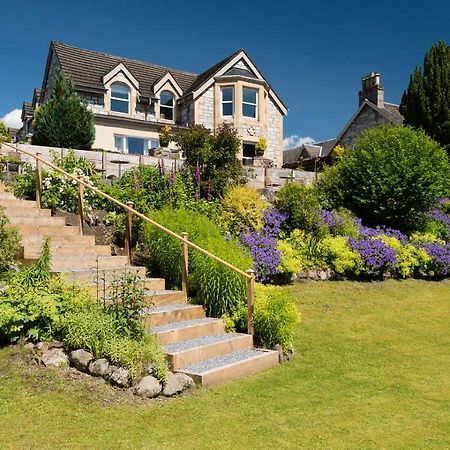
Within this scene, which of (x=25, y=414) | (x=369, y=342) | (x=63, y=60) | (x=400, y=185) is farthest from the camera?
(x=63, y=60)

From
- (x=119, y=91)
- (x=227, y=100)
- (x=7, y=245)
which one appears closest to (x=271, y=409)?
(x=7, y=245)

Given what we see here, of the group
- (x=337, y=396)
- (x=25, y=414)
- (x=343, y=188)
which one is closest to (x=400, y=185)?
(x=343, y=188)

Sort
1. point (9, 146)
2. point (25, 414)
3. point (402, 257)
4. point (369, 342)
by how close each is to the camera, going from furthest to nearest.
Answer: point (402, 257)
point (9, 146)
point (369, 342)
point (25, 414)

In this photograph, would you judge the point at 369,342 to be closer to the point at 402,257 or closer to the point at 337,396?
the point at 337,396

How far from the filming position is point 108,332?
252 inches

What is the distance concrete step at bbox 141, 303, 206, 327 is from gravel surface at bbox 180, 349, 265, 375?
0.97m

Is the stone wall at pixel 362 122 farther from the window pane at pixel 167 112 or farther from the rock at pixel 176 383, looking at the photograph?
the rock at pixel 176 383

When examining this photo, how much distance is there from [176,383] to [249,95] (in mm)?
25590

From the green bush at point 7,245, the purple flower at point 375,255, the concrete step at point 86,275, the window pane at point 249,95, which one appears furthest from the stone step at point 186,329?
the window pane at point 249,95

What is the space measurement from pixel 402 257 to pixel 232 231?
487 centimetres

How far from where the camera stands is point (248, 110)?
2966cm

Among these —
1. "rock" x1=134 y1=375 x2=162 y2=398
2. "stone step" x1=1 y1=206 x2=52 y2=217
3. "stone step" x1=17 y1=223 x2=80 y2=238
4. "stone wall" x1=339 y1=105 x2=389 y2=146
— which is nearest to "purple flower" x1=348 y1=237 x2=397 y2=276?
"stone step" x1=17 y1=223 x2=80 y2=238

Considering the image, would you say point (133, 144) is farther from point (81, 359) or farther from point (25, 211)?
point (81, 359)

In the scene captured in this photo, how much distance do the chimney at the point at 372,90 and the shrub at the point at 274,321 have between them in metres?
27.5
